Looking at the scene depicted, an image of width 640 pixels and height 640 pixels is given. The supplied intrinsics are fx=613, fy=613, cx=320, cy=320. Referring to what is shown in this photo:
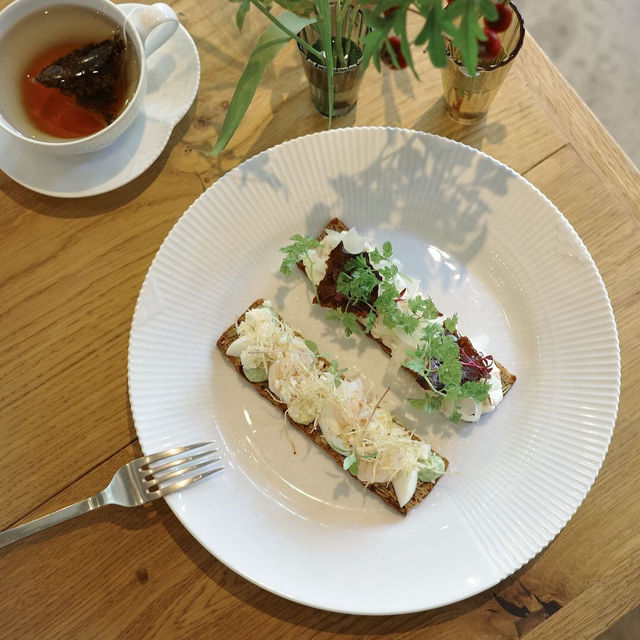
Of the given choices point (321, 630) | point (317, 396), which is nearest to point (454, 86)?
point (317, 396)

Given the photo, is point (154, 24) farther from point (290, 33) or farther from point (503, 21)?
point (503, 21)

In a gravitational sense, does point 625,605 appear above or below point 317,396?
below

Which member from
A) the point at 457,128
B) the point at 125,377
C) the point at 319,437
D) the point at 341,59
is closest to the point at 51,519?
the point at 125,377

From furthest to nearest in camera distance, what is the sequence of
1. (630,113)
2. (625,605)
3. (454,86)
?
(630,113)
(454,86)
(625,605)

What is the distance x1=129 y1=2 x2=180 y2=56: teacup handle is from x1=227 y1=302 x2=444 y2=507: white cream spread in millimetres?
670

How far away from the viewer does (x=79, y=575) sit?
1.42 m

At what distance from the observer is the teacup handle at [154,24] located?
137cm

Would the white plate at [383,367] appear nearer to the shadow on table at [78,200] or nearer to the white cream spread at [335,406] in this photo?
the white cream spread at [335,406]

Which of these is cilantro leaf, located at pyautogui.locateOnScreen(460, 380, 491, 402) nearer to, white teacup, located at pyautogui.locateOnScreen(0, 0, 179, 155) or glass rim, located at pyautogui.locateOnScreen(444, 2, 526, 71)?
glass rim, located at pyautogui.locateOnScreen(444, 2, 526, 71)

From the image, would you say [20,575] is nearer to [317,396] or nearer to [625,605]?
[317,396]

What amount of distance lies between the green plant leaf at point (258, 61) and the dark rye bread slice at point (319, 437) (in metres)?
0.43

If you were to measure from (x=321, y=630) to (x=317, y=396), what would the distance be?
1.74 feet

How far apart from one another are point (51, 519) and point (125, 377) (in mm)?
358

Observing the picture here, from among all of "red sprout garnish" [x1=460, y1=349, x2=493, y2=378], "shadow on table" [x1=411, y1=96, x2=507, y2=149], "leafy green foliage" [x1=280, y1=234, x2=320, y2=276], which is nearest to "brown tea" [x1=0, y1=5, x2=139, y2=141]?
"leafy green foliage" [x1=280, y1=234, x2=320, y2=276]
